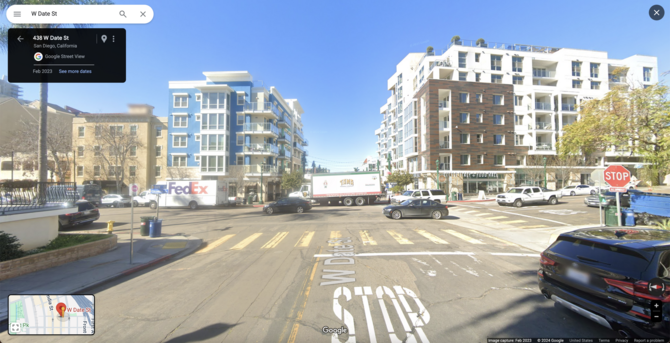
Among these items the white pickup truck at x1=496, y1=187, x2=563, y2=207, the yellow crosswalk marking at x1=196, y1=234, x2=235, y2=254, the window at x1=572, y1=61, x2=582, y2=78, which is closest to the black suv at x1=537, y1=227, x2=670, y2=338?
the yellow crosswalk marking at x1=196, y1=234, x2=235, y2=254

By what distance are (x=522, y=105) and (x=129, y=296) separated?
54153mm

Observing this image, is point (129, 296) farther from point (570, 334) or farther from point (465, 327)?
point (570, 334)

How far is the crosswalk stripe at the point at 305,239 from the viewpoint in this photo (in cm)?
1052

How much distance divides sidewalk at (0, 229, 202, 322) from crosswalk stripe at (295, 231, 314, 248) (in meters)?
4.04

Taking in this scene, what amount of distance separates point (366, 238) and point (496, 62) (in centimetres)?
4664

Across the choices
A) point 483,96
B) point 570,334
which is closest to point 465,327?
point 570,334

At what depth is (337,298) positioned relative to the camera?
16.5ft

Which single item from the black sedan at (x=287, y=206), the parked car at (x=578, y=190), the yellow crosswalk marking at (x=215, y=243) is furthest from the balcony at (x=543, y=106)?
the yellow crosswalk marking at (x=215, y=243)

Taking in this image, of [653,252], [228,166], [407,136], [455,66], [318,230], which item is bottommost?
[318,230]

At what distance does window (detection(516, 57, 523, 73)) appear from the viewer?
45131 mm

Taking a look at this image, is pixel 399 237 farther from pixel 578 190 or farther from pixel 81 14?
pixel 578 190

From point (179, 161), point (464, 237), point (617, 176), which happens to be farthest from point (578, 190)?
point (179, 161)

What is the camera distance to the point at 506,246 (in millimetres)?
10156

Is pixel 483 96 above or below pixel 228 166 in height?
above
